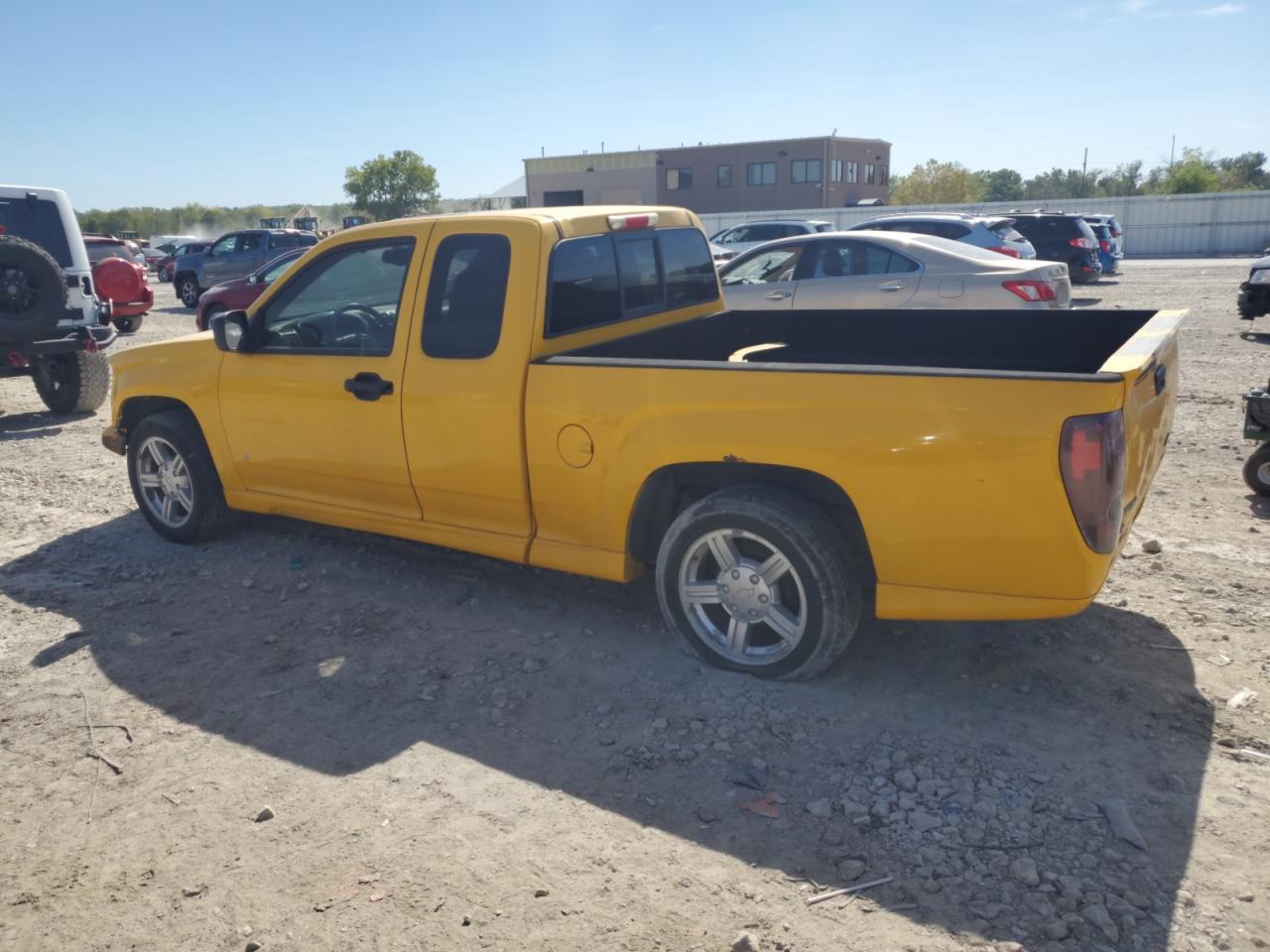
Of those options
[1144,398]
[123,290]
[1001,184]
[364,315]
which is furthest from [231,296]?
[1001,184]

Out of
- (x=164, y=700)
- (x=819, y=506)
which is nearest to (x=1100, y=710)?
(x=819, y=506)

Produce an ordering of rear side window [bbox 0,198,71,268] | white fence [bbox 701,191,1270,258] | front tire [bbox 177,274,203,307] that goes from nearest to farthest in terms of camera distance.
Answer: rear side window [bbox 0,198,71,268]
front tire [bbox 177,274,203,307]
white fence [bbox 701,191,1270,258]

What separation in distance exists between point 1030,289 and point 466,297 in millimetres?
7113

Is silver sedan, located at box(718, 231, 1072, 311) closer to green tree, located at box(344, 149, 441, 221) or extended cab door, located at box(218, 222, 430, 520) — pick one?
extended cab door, located at box(218, 222, 430, 520)

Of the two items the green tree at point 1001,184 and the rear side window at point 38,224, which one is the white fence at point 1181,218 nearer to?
the rear side window at point 38,224

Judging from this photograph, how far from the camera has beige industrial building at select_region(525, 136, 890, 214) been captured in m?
62.7

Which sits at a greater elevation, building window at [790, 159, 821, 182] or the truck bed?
building window at [790, 159, 821, 182]

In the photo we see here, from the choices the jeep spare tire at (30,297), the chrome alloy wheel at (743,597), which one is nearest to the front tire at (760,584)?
the chrome alloy wheel at (743,597)

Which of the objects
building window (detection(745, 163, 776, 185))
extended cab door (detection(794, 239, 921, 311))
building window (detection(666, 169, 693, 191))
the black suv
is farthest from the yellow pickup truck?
building window (detection(666, 169, 693, 191))

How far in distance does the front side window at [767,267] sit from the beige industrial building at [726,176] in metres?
52.3

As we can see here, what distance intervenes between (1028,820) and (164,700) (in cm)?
345

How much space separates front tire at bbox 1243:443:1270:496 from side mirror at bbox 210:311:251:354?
5.96m

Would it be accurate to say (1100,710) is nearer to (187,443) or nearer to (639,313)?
(639,313)

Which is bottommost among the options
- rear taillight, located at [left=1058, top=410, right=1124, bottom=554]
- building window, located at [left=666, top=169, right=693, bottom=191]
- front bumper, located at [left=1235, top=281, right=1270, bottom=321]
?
front bumper, located at [left=1235, top=281, right=1270, bottom=321]
